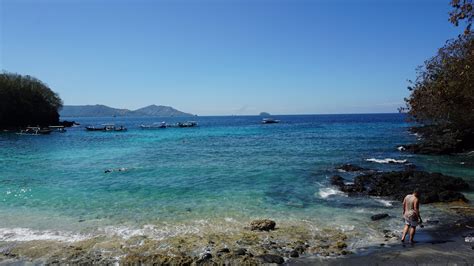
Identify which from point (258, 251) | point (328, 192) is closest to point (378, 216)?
point (328, 192)

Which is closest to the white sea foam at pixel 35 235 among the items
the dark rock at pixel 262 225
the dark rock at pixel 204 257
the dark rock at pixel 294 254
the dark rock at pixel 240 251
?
the dark rock at pixel 204 257

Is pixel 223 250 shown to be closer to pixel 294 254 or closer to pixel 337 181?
pixel 294 254

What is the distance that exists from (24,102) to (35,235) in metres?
96.5

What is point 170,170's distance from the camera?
31703 millimetres

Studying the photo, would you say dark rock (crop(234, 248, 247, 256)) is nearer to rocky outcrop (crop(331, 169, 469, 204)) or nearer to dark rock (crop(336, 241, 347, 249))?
dark rock (crop(336, 241, 347, 249))

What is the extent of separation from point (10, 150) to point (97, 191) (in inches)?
1266

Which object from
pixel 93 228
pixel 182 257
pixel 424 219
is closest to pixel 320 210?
pixel 424 219

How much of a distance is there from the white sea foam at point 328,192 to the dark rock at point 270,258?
10.2 m

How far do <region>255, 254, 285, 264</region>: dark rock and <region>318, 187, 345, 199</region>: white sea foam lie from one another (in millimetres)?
10156

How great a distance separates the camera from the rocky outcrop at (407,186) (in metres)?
19.8

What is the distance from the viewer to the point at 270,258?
38.7ft

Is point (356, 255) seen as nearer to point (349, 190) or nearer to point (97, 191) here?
point (349, 190)

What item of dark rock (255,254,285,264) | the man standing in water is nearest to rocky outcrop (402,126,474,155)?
the man standing in water

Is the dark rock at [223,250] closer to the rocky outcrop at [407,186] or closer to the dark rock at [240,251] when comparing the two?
the dark rock at [240,251]
